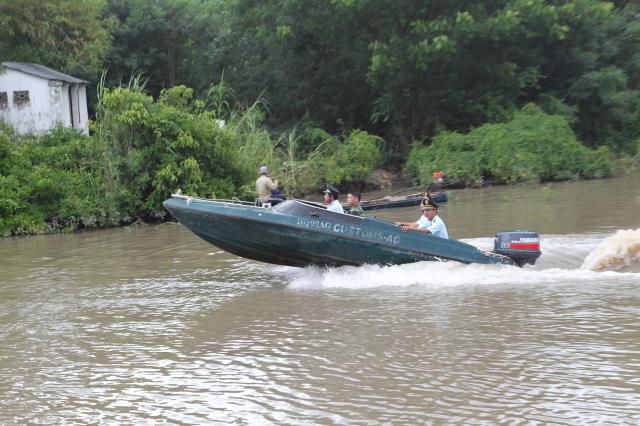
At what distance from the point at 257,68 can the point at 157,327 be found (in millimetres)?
25319

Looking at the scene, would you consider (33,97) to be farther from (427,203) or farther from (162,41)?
(427,203)

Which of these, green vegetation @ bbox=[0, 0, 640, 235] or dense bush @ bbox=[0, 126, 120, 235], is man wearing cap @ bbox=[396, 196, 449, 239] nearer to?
green vegetation @ bbox=[0, 0, 640, 235]

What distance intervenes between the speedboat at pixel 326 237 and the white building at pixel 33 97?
1673 centimetres

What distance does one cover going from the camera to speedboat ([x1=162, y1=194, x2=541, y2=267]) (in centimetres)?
A: 1102

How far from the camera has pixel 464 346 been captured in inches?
314

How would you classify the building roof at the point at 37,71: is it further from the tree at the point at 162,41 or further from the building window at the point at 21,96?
the tree at the point at 162,41

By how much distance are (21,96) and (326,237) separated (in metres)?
19.2

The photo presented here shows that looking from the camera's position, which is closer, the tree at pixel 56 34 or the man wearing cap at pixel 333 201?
the man wearing cap at pixel 333 201

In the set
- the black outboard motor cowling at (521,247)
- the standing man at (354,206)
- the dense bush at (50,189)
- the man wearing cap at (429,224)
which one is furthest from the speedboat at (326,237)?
the dense bush at (50,189)

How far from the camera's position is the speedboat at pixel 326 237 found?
11016 millimetres

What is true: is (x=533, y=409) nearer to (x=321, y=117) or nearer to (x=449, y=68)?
(x=449, y=68)

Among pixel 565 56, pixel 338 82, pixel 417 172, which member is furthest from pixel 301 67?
pixel 565 56

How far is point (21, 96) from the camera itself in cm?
2680

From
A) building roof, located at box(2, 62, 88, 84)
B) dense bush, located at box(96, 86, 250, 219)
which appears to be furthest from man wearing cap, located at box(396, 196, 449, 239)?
building roof, located at box(2, 62, 88, 84)
